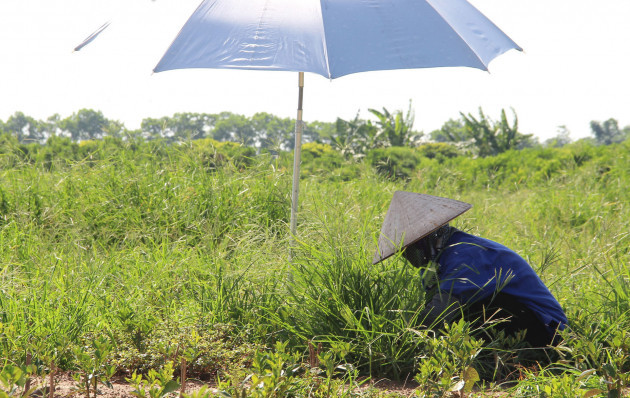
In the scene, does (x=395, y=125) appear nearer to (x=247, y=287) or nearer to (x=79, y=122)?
(x=247, y=287)

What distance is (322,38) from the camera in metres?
2.81

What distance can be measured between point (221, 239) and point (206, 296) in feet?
5.17

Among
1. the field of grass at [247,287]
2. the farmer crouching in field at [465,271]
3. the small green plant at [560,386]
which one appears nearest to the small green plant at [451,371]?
the field of grass at [247,287]

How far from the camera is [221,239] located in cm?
469

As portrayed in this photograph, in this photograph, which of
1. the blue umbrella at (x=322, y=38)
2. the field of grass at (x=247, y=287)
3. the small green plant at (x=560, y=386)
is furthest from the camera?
the blue umbrella at (x=322, y=38)

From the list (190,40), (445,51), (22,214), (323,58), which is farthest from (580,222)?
(22,214)

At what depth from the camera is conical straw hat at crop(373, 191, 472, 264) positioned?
8.30 feet

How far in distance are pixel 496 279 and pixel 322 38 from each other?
1.46 meters

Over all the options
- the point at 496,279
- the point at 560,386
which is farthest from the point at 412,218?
the point at 560,386

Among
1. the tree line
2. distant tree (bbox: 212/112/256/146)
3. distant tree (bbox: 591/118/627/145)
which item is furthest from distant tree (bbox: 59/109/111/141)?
distant tree (bbox: 591/118/627/145)

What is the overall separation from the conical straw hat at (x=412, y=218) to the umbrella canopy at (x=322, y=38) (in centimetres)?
73

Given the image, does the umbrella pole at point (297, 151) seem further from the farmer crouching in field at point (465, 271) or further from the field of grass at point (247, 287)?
the farmer crouching in field at point (465, 271)

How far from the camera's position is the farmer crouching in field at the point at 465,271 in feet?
8.38

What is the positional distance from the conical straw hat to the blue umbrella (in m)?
0.73
